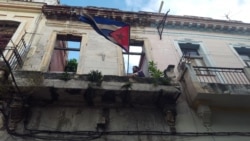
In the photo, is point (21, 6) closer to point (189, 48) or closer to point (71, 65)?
point (71, 65)

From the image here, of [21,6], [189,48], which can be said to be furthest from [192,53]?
[21,6]

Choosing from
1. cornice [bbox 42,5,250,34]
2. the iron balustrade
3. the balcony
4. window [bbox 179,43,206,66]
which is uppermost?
cornice [bbox 42,5,250,34]

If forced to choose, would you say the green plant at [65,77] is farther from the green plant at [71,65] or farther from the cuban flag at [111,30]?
the green plant at [71,65]

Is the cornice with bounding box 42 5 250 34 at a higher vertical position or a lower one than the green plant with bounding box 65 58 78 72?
higher

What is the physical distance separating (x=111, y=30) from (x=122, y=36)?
0.42 metres

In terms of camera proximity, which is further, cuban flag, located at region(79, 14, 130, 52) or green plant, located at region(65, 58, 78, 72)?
green plant, located at region(65, 58, 78, 72)

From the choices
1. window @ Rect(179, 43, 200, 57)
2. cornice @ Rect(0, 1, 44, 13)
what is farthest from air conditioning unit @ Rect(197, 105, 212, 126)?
cornice @ Rect(0, 1, 44, 13)

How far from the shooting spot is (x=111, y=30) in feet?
25.6

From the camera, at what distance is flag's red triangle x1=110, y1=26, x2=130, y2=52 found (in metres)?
7.65

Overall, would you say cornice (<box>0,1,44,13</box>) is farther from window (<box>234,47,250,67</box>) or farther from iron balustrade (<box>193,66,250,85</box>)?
window (<box>234,47,250,67</box>)

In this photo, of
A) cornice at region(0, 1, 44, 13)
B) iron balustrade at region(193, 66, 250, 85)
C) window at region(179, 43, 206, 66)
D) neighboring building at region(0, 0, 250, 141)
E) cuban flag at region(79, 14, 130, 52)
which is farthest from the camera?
cornice at region(0, 1, 44, 13)

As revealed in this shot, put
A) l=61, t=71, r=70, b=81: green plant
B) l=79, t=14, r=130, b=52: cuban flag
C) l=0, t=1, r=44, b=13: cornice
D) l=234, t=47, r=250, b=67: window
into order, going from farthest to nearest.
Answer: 1. l=234, t=47, r=250, b=67: window
2. l=0, t=1, r=44, b=13: cornice
3. l=79, t=14, r=130, b=52: cuban flag
4. l=61, t=71, r=70, b=81: green plant

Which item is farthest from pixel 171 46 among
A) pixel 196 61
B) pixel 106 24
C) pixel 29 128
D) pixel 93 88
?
pixel 29 128

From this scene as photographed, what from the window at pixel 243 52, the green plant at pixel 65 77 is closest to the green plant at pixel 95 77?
the green plant at pixel 65 77
